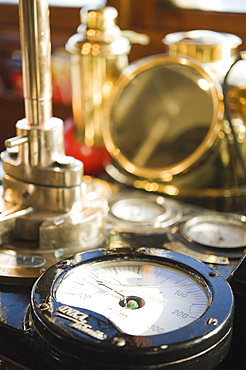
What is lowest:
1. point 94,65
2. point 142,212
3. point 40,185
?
point 142,212

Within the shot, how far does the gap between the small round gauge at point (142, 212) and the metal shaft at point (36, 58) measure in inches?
10.3

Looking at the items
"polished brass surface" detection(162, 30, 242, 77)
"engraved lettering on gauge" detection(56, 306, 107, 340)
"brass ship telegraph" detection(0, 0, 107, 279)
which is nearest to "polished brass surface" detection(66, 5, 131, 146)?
"polished brass surface" detection(162, 30, 242, 77)

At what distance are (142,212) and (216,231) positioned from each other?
0.56 ft

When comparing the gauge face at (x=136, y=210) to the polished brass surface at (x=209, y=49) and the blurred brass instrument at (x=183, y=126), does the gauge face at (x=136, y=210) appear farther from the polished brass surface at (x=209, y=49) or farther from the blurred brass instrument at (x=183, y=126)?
the polished brass surface at (x=209, y=49)

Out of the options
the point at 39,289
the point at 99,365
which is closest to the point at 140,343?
the point at 99,365

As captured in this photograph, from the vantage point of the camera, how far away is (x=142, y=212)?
3.77 feet

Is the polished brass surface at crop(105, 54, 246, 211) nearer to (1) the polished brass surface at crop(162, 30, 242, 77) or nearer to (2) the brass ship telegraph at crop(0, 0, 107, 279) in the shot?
(1) the polished brass surface at crop(162, 30, 242, 77)

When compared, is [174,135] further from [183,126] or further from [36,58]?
[36,58]

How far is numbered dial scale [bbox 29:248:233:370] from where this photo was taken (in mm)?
634

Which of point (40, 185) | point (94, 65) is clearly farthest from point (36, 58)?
point (94, 65)

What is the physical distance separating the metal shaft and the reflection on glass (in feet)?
1.11

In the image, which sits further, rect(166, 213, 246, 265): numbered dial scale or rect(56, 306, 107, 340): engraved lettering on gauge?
rect(166, 213, 246, 265): numbered dial scale

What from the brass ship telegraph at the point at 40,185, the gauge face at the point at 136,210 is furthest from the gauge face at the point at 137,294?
the gauge face at the point at 136,210

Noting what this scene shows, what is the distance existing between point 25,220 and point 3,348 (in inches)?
10.1
